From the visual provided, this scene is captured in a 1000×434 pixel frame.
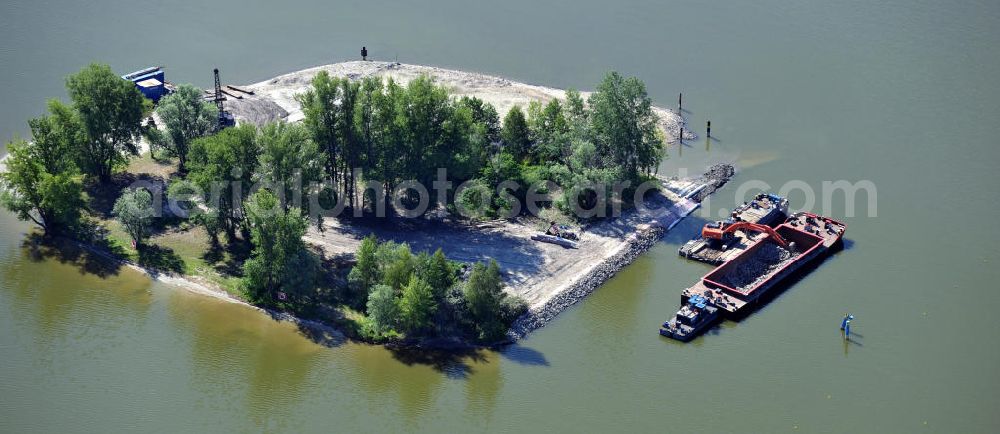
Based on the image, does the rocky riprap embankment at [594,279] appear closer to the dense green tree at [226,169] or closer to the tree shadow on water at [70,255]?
the dense green tree at [226,169]

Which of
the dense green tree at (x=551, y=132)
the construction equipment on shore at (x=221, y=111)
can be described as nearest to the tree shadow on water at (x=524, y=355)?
the dense green tree at (x=551, y=132)

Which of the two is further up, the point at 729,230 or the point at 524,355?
the point at 729,230

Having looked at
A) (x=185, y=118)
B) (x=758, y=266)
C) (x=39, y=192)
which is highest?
(x=185, y=118)

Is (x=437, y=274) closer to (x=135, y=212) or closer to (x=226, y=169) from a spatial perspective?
(x=226, y=169)

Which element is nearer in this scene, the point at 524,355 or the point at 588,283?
the point at 524,355

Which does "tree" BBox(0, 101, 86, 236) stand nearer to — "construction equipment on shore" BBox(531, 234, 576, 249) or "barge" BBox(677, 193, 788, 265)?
"construction equipment on shore" BBox(531, 234, 576, 249)

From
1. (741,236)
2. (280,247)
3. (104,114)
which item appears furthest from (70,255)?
(741,236)

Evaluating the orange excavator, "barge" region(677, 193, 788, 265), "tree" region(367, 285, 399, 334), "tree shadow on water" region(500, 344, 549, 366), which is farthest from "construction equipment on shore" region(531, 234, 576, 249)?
"tree" region(367, 285, 399, 334)
